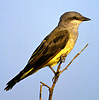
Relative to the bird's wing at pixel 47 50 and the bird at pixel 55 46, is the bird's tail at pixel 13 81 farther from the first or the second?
the bird's wing at pixel 47 50

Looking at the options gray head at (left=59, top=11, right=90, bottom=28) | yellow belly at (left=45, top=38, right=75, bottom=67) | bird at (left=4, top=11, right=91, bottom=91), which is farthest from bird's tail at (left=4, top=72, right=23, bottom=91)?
gray head at (left=59, top=11, right=90, bottom=28)

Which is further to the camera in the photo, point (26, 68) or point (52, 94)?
point (26, 68)

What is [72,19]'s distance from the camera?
4.68 metres

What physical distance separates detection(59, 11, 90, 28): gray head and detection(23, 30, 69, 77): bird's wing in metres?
0.33

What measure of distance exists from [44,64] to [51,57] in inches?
8.4

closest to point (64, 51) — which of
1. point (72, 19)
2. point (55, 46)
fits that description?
point (55, 46)

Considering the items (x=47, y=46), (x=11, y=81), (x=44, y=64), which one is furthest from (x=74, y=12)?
(x=11, y=81)

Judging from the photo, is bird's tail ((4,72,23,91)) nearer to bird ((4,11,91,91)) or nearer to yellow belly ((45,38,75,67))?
bird ((4,11,91,91))

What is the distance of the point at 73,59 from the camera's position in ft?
10.2

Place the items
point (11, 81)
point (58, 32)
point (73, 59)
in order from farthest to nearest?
1. point (58, 32)
2. point (11, 81)
3. point (73, 59)

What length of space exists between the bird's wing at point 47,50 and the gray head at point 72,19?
1.09 ft

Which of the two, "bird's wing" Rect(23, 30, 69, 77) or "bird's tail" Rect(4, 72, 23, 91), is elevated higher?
"bird's wing" Rect(23, 30, 69, 77)

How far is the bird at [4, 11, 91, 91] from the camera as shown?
3914 mm

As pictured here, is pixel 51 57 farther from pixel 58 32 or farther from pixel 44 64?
pixel 58 32
